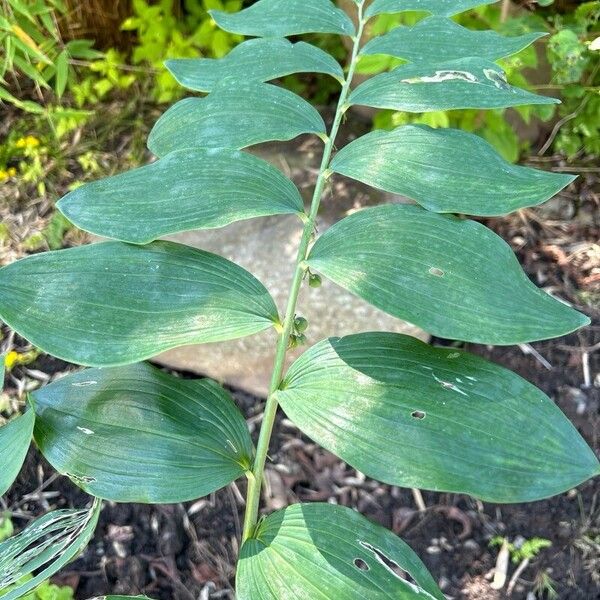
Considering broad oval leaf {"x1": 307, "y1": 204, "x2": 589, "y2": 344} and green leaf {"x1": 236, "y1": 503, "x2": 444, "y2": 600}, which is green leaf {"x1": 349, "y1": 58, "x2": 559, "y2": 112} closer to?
broad oval leaf {"x1": 307, "y1": 204, "x2": 589, "y2": 344}

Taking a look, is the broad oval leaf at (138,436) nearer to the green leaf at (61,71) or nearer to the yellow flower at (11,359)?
the yellow flower at (11,359)

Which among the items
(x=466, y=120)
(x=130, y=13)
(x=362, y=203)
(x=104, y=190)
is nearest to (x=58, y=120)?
(x=130, y=13)

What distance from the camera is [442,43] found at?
3.08 feet

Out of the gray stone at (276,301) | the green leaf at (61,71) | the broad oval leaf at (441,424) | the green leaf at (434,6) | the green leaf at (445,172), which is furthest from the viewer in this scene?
the green leaf at (61,71)

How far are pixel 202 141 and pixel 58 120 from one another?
165 cm

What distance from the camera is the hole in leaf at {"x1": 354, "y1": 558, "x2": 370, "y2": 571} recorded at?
0.68 metres

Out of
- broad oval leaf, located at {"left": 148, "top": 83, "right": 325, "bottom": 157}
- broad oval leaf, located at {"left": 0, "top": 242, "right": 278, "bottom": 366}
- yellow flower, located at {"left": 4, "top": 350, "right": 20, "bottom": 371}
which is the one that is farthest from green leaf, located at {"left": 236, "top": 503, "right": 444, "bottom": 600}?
yellow flower, located at {"left": 4, "top": 350, "right": 20, "bottom": 371}

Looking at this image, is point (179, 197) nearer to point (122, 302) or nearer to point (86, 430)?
point (122, 302)

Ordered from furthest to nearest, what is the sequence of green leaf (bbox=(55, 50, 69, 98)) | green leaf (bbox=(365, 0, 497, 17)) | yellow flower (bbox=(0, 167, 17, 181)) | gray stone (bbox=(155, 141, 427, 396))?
1. yellow flower (bbox=(0, 167, 17, 181))
2. green leaf (bbox=(55, 50, 69, 98))
3. gray stone (bbox=(155, 141, 427, 396))
4. green leaf (bbox=(365, 0, 497, 17))

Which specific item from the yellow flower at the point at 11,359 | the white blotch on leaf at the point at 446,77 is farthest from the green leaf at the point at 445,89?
the yellow flower at the point at 11,359

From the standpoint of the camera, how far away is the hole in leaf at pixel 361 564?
685 mm

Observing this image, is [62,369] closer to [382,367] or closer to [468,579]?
[468,579]

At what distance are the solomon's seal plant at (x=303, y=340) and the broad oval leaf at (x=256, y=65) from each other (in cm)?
10

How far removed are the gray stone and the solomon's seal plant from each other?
0.79 m
